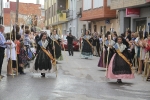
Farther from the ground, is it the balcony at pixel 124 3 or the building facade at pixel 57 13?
the building facade at pixel 57 13

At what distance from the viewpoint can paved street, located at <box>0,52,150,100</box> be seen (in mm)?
10203

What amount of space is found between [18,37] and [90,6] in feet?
83.6

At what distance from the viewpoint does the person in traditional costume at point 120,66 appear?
1295cm

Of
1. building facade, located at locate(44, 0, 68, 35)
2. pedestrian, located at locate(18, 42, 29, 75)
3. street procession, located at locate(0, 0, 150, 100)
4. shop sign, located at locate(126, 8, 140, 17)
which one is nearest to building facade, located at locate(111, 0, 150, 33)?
shop sign, located at locate(126, 8, 140, 17)

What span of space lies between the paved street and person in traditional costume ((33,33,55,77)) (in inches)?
12.1

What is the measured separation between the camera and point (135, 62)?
17766 mm

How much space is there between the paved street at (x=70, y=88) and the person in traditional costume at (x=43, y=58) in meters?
0.31

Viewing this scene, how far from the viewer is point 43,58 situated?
14375mm

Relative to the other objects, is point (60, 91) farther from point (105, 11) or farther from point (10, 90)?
point (105, 11)

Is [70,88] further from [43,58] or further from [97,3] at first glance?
[97,3]

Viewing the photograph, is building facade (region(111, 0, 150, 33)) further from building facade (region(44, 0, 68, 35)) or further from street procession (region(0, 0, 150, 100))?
building facade (region(44, 0, 68, 35))

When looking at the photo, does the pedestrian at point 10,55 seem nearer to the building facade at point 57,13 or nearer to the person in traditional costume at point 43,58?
the person in traditional costume at point 43,58

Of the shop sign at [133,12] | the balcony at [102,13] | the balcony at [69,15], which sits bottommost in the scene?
the shop sign at [133,12]

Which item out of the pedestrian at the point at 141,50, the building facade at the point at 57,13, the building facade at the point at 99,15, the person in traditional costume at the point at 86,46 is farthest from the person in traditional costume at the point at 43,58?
the building facade at the point at 57,13
